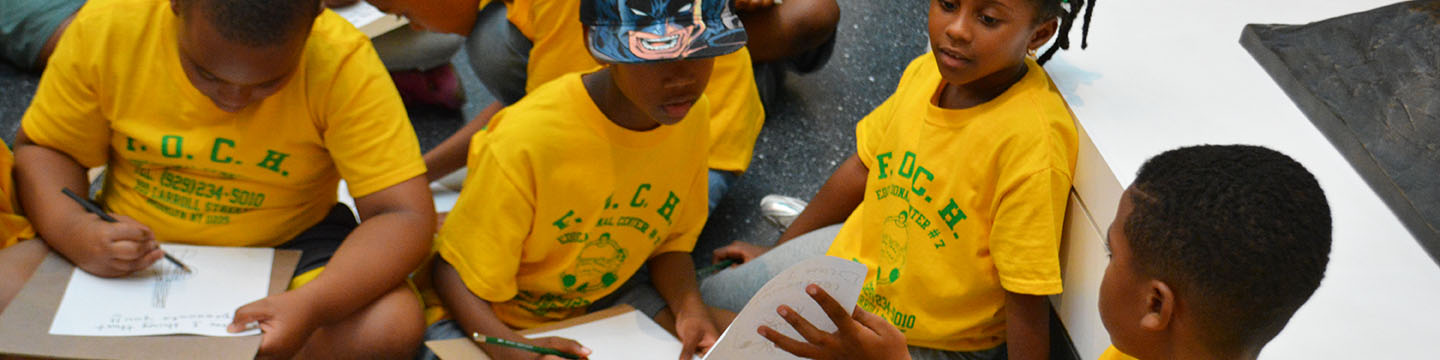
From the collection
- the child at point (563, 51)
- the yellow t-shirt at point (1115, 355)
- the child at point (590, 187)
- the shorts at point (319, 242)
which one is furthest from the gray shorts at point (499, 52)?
the yellow t-shirt at point (1115, 355)

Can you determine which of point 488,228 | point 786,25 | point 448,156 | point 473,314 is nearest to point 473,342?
point 473,314

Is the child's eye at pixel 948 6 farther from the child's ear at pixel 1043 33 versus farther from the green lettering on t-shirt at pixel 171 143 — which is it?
the green lettering on t-shirt at pixel 171 143

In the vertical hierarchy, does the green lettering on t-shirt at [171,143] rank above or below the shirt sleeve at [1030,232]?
below

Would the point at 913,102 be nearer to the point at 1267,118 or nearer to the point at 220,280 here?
the point at 1267,118

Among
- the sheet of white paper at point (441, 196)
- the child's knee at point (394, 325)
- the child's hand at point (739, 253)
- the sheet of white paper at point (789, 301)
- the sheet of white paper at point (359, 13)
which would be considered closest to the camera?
the sheet of white paper at point (789, 301)

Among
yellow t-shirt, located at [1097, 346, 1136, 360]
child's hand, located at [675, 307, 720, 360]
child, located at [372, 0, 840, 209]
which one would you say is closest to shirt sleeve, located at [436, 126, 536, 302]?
child's hand, located at [675, 307, 720, 360]

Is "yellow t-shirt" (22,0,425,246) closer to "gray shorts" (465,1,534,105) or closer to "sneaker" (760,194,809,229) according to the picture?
"gray shorts" (465,1,534,105)

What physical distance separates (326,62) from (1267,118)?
112cm

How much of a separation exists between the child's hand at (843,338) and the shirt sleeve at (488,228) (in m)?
0.40

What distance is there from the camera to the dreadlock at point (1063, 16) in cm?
126

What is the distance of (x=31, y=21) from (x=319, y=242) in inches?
41.9

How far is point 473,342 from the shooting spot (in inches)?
55.9

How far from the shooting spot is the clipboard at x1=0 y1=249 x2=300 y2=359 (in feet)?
4.12

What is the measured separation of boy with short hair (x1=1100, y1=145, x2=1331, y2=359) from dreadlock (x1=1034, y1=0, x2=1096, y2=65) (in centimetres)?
36
